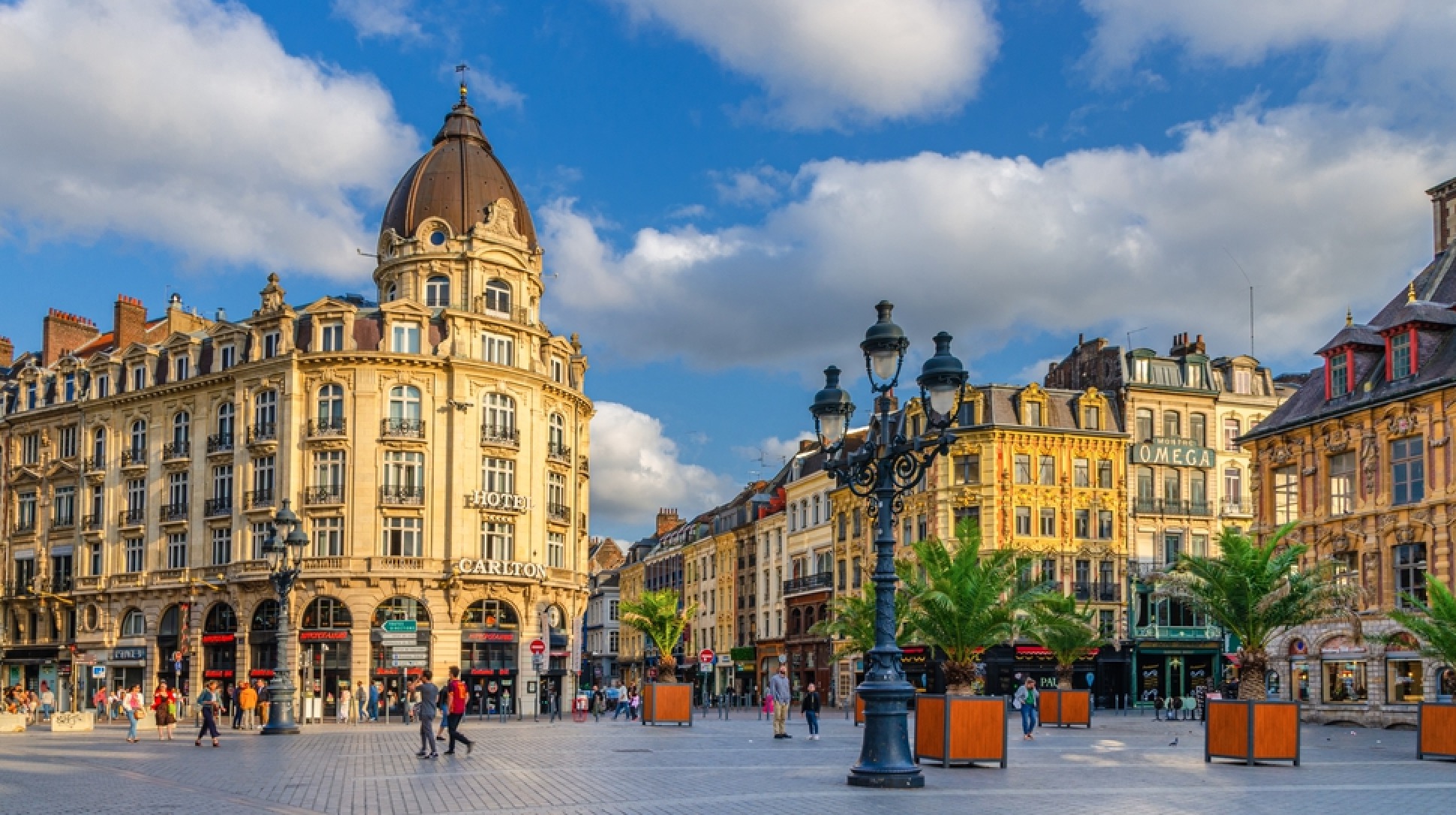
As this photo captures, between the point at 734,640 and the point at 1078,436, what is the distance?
35.0 metres

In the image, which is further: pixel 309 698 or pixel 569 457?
pixel 569 457

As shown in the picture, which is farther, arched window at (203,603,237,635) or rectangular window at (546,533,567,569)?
rectangular window at (546,533,567,569)

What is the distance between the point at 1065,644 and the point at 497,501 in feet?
80.0

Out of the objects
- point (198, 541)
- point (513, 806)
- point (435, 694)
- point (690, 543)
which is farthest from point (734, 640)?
point (513, 806)

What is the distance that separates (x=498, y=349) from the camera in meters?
67.0

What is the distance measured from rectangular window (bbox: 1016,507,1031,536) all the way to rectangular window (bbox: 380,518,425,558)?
27212 mm

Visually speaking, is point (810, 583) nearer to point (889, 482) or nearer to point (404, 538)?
point (404, 538)

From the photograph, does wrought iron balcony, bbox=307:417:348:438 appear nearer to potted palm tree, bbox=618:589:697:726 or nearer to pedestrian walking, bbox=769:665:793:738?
potted palm tree, bbox=618:589:697:726

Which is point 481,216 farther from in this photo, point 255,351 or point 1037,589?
point 1037,589

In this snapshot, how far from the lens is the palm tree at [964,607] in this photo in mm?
43125

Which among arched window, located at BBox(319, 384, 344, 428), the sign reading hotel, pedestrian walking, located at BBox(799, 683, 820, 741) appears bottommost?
pedestrian walking, located at BBox(799, 683, 820, 741)

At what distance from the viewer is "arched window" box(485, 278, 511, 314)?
67875 mm

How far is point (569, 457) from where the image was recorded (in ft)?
232

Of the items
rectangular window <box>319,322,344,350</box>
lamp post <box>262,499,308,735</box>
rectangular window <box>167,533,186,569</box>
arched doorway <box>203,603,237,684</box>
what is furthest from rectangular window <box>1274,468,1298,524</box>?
rectangular window <box>167,533,186,569</box>
